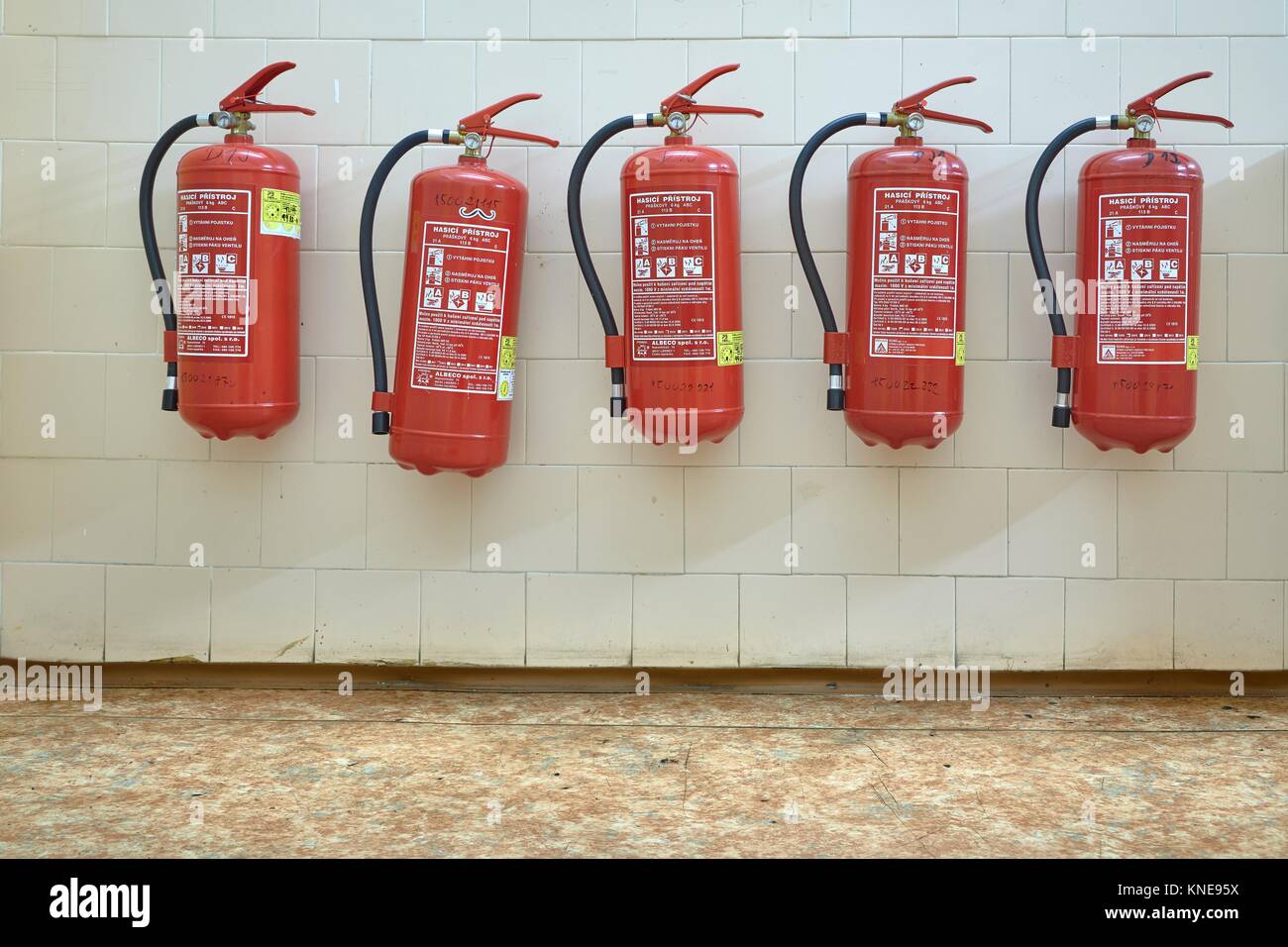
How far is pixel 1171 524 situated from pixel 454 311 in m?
1.68

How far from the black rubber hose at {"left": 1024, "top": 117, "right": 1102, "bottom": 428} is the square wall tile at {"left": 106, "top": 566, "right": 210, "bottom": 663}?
1.99 metres

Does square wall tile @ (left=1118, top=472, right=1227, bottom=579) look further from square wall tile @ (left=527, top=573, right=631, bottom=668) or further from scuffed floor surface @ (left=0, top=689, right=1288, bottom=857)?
square wall tile @ (left=527, top=573, right=631, bottom=668)

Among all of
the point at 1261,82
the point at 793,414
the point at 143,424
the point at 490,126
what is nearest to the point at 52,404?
the point at 143,424

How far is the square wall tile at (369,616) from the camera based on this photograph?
8.87ft


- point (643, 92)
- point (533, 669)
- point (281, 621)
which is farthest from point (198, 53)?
point (533, 669)

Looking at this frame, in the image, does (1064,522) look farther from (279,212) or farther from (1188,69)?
(279,212)

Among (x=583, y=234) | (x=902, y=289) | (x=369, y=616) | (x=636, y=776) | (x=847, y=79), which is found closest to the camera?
(x=636, y=776)

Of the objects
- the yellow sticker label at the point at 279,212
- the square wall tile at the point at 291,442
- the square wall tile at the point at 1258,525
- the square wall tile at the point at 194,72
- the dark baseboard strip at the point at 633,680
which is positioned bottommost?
the dark baseboard strip at the point at 633,680

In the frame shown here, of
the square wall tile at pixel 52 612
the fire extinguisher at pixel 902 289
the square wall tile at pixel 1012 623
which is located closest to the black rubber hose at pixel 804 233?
the fire extinguisher at pixel 902 289

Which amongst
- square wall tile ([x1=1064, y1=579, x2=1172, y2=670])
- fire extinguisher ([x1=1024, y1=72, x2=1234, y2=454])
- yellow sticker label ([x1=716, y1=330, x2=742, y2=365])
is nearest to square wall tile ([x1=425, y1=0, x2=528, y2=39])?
yellow sticker label ([x1=716, y1=330, x2=742, y2=365])

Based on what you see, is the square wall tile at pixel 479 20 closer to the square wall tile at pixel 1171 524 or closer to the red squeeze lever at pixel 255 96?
the red squeeze lever at pixel 255 96

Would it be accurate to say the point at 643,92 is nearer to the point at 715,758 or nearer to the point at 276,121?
the point at 276,121

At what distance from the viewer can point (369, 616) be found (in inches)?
107

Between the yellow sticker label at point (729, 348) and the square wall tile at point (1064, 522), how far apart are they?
27.7 inches
